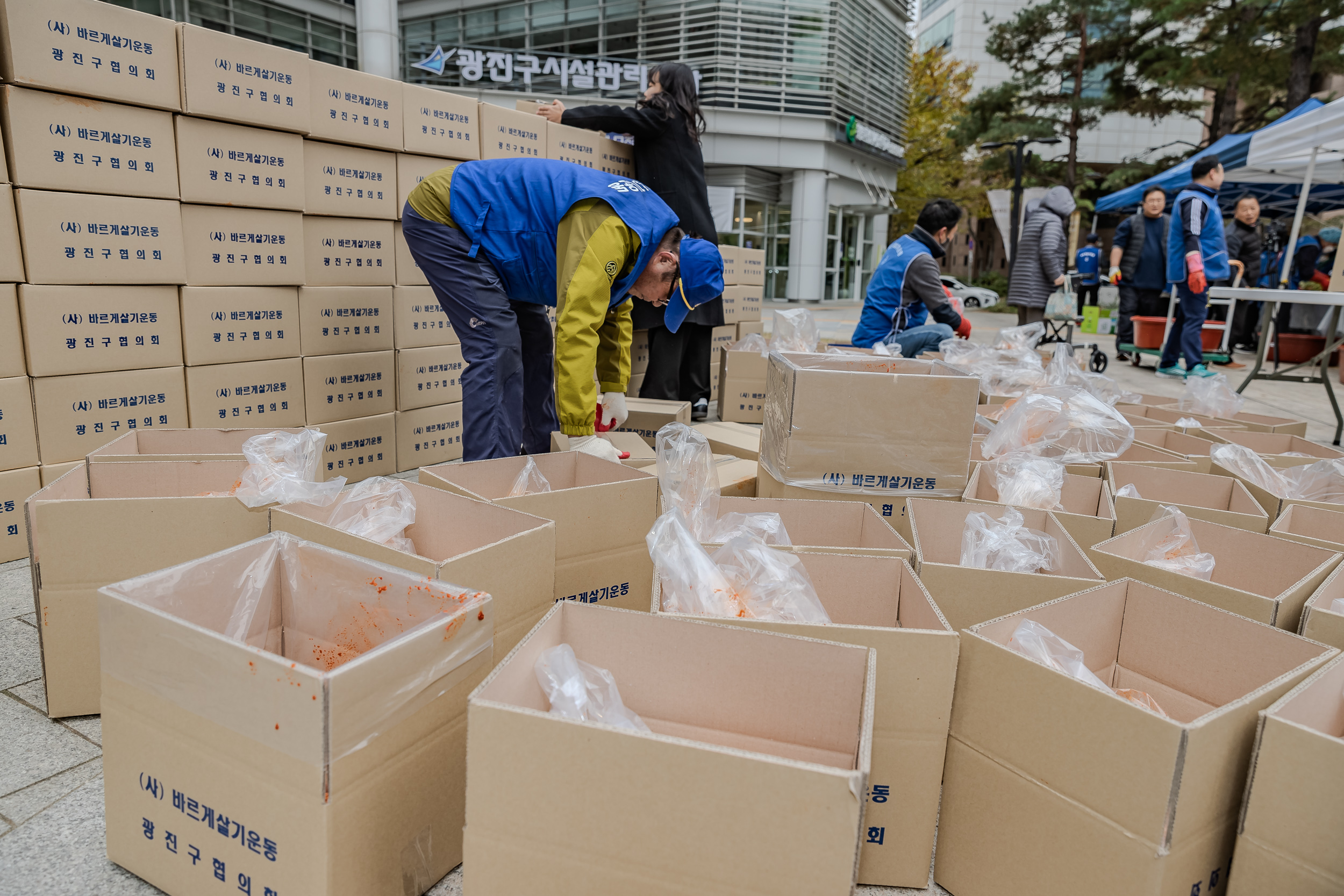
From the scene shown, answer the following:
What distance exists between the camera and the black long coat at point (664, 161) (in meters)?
4.41

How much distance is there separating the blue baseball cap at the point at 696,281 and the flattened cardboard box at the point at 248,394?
1556mm

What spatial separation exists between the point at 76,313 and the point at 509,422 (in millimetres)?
1409

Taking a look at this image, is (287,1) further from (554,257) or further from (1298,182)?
(1298,182)

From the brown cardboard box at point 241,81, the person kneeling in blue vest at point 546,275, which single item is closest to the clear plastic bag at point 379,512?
the person kneeling in blue vest at point 546,275

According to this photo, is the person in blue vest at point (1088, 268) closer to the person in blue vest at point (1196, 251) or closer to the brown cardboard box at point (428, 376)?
the person in blue vest at point (1196, 251)

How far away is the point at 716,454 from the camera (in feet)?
9.93

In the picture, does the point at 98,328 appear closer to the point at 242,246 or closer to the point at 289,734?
the point at 242,246

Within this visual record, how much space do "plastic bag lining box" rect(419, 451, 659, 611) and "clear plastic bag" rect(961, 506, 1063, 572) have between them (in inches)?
29.2

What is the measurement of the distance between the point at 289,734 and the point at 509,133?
3.57 m

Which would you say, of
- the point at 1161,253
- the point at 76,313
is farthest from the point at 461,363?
the point at 1161,253

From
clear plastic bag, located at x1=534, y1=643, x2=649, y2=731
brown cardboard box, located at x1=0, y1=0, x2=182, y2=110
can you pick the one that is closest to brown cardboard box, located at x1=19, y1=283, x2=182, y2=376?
brown cardboard box, located at x1=0, y1=0, x2=182, y2=110

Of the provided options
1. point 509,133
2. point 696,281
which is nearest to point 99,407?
point 696,281

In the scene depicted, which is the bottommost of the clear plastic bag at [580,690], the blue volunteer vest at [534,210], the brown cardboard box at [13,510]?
the brown cardboard box at [13,510]

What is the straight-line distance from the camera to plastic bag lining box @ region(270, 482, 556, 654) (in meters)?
1.40
